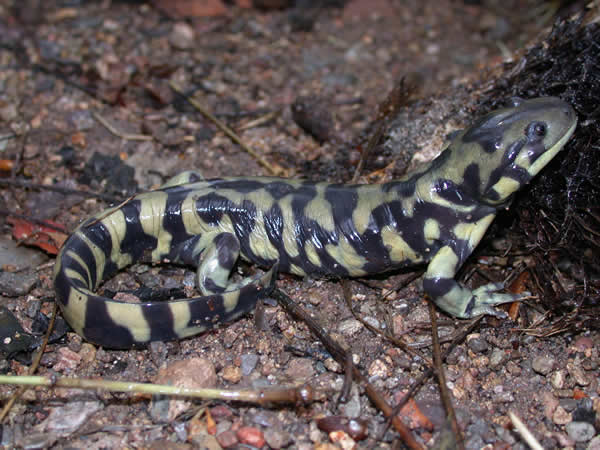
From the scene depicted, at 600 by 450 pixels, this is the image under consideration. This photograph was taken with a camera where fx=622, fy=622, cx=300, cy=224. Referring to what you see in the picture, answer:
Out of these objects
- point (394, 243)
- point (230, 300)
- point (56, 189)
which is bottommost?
point (56, 189)

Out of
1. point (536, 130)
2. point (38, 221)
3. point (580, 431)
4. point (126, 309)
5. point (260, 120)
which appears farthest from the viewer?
point (260, 120)

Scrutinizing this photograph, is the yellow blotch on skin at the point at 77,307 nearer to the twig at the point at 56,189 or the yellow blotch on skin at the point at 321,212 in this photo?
the twig at the point at 56,189

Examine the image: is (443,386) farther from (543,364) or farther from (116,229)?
(116,229)

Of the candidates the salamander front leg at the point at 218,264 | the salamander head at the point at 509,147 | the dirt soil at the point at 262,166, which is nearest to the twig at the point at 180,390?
the dirt soil at the point at 262,166

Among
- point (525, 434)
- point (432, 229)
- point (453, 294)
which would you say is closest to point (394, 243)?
point (432, 229)

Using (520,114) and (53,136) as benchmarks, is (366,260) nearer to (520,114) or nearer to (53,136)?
(520,114)

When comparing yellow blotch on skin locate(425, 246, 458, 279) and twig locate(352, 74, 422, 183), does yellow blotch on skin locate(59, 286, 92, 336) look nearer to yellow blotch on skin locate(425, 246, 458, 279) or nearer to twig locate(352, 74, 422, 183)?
yellow blotch on skin locate(425, 246, 458, 279)
